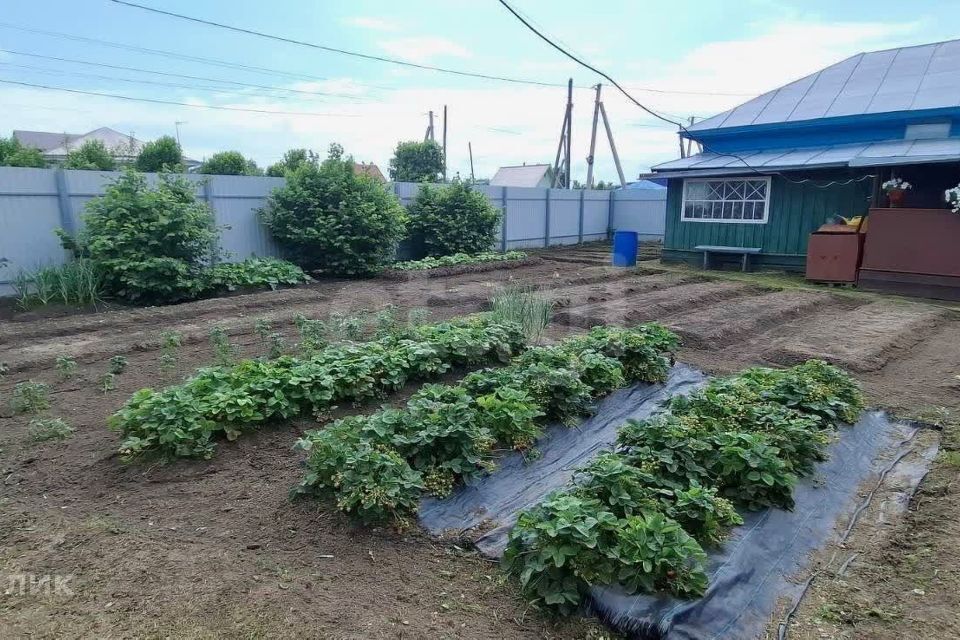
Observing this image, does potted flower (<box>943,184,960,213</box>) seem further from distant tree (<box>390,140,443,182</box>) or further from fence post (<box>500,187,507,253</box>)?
distant tree (<box>390,140,443,182</box>)

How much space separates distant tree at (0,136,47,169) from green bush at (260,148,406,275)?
708cm

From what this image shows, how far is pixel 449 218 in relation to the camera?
12.9m

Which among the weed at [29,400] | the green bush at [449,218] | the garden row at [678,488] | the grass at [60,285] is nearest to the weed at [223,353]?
the weed at [29,400]

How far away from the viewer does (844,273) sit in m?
10.1

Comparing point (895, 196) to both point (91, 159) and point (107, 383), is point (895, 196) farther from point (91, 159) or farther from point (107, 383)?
point (91, 159)

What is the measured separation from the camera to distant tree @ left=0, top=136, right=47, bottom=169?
1371cm

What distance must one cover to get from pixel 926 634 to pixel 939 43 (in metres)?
15.4

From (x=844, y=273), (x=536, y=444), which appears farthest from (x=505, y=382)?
(x=844, y=273)

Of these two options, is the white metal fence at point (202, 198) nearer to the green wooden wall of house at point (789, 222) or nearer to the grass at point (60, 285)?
the grass at point (60, 285)

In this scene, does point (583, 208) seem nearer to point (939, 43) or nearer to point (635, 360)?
point (939, 43)

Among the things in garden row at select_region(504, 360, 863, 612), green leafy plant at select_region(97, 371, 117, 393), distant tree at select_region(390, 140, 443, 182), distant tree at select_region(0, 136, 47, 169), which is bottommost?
green leafy plant at select_region(97, 371, 117, 393)

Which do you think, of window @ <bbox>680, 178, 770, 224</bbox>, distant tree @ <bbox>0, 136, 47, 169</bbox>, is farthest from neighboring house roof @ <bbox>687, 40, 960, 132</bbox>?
distant tree @ <bbox>0, 136, 47, 169</bbox>

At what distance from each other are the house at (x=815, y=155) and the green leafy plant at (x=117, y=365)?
11.1 metres

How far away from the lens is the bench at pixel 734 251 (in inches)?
479
